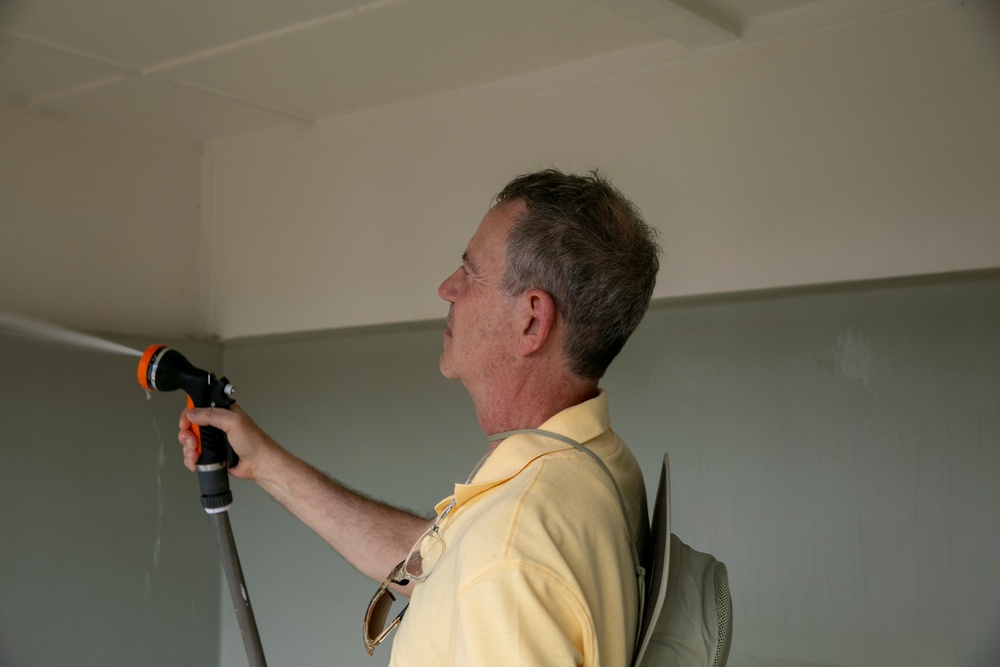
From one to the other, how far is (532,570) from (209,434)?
2.81ft

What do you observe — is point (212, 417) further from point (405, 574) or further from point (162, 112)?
point (162, 112)

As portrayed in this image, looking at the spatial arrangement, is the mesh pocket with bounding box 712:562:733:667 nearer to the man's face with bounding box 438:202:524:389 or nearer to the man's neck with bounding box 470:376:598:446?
the man's neck with bounding box 470:376:598:446

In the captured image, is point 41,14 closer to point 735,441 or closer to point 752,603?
point 735,441

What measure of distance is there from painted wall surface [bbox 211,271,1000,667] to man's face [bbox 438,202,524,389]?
1219mm

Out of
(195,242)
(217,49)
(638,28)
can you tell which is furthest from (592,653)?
(195,242)

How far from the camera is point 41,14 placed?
2445mm

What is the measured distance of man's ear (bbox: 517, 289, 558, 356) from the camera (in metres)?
1.43

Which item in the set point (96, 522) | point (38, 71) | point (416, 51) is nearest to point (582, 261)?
point (416, 51)

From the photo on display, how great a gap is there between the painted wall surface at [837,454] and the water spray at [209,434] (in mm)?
1277

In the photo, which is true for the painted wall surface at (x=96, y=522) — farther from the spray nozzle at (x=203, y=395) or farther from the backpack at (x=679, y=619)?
the backpack at (x=679, y=619)

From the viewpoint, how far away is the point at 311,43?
2652mm

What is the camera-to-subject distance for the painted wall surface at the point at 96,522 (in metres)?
3.06

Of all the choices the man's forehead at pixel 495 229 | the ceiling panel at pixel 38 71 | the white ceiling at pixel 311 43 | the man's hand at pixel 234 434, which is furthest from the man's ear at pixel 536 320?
the ceiling panel at pixel 38 71

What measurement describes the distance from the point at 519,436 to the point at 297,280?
7.63ft
